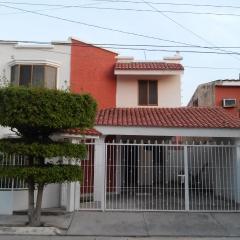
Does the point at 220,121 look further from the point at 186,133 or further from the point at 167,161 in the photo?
the point at 167,161

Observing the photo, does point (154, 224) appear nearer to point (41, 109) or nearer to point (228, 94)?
point (41, 109)

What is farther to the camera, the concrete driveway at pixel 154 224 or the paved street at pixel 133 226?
the concrete driveway at pixel 154 224

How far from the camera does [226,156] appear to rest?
14.7 m

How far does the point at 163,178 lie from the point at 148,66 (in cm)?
703

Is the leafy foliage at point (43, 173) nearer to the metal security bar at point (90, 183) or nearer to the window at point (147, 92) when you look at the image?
the metal security bar at point (90, 183)

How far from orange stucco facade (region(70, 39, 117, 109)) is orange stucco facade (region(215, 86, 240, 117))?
8.56 meters

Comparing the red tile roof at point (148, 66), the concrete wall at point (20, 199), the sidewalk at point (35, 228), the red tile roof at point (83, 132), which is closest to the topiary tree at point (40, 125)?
the sidewalk at point (35, 228)

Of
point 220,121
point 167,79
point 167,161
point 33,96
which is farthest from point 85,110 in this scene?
point 167,79

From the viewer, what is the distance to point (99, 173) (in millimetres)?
14016

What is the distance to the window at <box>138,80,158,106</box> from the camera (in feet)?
64.6

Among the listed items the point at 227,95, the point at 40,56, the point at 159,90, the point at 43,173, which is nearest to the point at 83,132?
the point at 43,173

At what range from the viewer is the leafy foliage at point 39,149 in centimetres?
1095

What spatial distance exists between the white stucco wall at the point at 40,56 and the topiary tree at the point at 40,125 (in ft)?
22.0

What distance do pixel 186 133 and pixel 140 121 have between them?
1837 millimetres
